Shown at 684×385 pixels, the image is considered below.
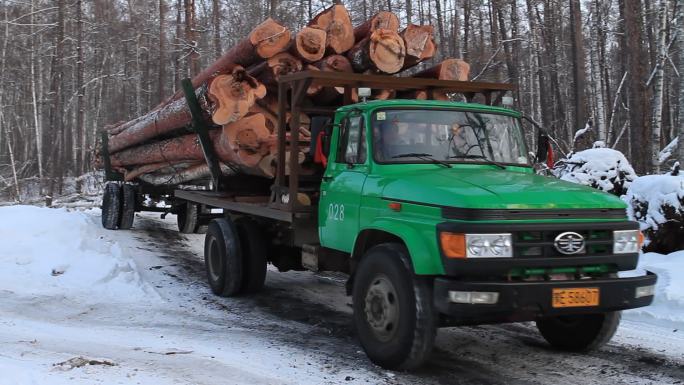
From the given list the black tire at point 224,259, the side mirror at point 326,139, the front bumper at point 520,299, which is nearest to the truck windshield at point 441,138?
the side mirror at point 326,139

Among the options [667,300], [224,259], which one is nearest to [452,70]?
[667,300]

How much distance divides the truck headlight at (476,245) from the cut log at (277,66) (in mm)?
3983

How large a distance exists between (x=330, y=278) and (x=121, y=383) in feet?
17.6

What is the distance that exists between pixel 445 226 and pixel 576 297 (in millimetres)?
1127

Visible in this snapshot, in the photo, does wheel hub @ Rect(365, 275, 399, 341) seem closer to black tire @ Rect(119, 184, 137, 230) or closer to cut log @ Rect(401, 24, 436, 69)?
cut log @ Rect(401, 24, 436, 69)

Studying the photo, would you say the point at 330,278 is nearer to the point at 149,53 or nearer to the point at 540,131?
the point at 540,131

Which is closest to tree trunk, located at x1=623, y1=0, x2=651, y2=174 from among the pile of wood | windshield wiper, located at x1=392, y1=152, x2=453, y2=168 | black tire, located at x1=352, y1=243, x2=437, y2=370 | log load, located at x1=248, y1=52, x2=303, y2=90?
the pile of wood

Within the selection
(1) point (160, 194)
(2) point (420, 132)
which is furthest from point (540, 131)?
(1) point (160, 194)

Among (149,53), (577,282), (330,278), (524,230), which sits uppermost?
(149,53)

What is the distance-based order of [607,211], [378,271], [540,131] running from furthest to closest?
[540,131], [378,271], [607,211]

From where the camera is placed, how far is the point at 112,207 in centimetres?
1405

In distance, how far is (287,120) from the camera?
7.54 m

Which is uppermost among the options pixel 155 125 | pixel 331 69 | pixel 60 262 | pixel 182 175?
pixel 331 69

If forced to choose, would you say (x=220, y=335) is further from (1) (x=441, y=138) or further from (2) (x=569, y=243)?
(2) (x=569, y=243)
